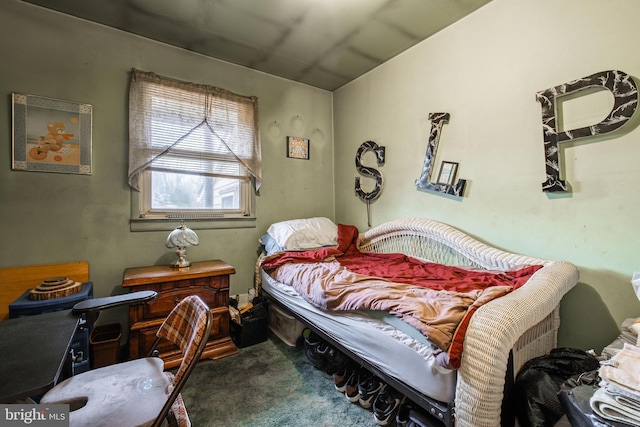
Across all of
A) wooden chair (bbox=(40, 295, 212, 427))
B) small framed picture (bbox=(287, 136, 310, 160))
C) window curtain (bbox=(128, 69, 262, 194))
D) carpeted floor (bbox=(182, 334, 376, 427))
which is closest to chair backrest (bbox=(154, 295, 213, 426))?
wooden chair (bbox=(40, 295, 212, 427))

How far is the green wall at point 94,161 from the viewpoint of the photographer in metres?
2.04

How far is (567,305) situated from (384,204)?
5.41 ft

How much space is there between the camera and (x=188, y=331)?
120 cm

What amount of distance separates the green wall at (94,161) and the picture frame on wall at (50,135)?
0.05 metres

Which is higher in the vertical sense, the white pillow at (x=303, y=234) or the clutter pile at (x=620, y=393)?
the white pillow at (x=303, y=234)

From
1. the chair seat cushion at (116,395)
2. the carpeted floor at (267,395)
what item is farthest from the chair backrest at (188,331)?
the carpeted floor at (267,395)

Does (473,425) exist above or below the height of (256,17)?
below

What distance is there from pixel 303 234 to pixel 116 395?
189 cm

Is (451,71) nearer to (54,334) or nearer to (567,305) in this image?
(567,305)

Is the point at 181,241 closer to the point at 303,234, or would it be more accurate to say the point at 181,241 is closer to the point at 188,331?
the point at 303,234

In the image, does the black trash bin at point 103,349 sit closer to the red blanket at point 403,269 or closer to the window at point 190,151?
the window at point 190,151

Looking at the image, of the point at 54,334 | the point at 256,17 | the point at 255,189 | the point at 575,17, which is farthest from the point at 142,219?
the point at 575,17

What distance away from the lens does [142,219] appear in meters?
2.45

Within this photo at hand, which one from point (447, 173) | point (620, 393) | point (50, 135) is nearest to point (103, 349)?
point (50, 135)
